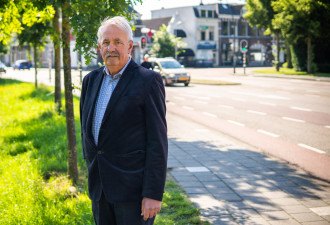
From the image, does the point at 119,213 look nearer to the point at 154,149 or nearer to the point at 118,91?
the point at 154,149

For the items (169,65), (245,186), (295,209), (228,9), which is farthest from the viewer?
(228,9)

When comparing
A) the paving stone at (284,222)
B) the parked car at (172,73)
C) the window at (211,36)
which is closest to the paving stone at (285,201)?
the paving stone at (284,222)

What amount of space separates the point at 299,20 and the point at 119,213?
31.0 m

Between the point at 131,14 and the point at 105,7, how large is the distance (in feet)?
1.58

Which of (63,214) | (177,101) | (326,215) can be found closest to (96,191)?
(63,214)

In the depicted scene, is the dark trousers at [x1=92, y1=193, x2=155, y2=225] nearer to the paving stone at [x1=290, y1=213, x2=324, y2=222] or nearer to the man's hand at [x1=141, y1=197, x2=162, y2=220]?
the man's hand at [x1=141, y1=197, x2=162, y2=220]

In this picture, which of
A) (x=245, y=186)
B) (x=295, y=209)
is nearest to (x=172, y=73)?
(x=245, y=186)

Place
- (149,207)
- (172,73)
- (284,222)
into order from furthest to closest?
1. (172,73)
2. (284,222)
3. (149,207)

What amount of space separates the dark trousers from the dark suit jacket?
0.06 m

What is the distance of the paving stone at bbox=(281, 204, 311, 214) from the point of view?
4.28 meters

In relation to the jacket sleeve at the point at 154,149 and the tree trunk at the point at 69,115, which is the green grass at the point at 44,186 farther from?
the jacket sleeve at the point at 154,149

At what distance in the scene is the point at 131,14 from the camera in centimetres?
519

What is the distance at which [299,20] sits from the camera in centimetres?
3031

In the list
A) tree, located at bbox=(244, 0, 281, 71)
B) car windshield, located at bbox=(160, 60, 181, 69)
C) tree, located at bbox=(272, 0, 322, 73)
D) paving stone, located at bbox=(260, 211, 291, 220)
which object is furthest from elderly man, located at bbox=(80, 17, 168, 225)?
tree, located at bbox=(244, 0, 281, 71)
